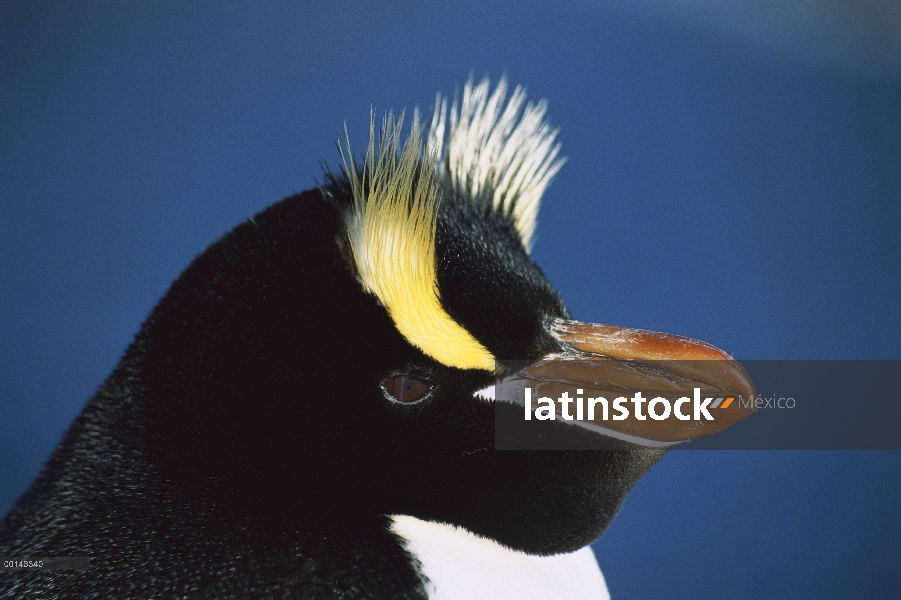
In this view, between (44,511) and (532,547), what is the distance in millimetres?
409

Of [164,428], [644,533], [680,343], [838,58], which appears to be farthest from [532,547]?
[838,58]

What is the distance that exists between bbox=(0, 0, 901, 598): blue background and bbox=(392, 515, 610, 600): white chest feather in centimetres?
97

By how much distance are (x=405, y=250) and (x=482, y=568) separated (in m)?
0.27

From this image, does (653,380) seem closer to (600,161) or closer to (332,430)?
(332,430)

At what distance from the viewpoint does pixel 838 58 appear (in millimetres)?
1653

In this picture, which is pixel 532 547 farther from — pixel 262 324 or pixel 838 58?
pixel 838 58

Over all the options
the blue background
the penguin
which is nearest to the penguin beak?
the penguin

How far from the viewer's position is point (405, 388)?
0.58m

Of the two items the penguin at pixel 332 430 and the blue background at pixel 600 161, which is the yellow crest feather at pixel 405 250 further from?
the blue background at pixel 600 161

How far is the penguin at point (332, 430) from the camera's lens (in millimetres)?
555

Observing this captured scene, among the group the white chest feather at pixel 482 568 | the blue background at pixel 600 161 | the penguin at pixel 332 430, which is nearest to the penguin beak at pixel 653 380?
the penguin at pixel 332 430

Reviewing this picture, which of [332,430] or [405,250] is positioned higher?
[405,250]

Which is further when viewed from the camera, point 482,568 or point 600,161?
point 600,161

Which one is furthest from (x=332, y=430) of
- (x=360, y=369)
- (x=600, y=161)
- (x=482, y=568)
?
(x=600, y=161)
